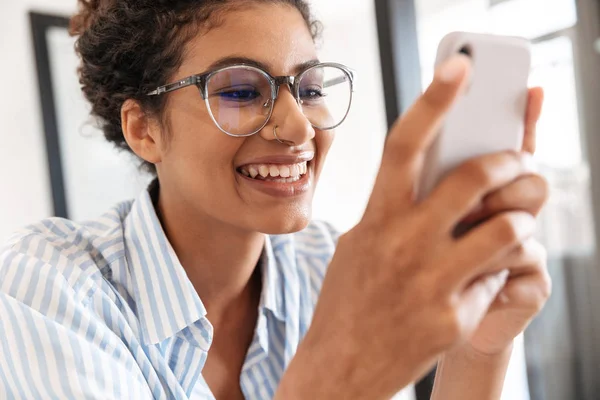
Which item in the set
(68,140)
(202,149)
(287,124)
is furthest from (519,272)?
(68,140)

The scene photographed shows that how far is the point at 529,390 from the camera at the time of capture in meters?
2.04

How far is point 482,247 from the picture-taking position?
1.49 feet

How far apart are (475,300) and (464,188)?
0.32ft

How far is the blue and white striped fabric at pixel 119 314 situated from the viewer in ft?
2.61

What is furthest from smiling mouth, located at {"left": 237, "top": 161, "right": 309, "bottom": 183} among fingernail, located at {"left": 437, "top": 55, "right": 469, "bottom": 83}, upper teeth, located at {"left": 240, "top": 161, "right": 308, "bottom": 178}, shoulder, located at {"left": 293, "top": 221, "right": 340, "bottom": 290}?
fingernail, located at {"left": 437, "top": 55, "right": 469, "bottom": 83}

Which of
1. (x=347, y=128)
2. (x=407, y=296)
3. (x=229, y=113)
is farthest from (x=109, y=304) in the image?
(x=347, y=128)

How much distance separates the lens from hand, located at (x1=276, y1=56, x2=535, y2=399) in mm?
451

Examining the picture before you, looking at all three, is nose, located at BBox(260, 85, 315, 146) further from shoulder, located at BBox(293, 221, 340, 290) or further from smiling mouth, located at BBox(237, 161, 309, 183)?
shoulder, located at BBox(293, 221, 340, 290)

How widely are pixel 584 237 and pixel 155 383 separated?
1.45 metres

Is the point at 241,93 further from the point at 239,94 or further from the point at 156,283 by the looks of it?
the point at 156,283

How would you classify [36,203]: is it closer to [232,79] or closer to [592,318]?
[232,79]

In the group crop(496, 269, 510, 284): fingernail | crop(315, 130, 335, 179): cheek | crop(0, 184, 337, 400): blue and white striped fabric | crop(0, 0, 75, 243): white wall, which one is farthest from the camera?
crop(0, 0, 75, 243): white wall

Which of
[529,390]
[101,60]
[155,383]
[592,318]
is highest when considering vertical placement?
[101,60]

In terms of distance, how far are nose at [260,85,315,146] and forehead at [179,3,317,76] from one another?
49mm
